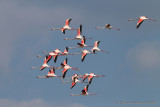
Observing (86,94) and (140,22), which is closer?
(140,22)

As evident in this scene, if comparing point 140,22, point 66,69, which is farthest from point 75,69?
point 140,22

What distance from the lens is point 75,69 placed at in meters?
195

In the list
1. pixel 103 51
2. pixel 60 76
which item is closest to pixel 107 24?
pixel 103 51

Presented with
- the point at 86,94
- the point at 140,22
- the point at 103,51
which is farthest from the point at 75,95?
the point at 140,22

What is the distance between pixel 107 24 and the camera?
194 meters

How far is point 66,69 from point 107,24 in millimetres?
22891

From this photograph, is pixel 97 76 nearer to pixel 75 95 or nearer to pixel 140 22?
pixel 75 95

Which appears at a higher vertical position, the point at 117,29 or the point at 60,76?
the point at 117,29

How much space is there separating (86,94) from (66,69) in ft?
39.1

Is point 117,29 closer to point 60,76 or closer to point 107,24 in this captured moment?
point 107,24

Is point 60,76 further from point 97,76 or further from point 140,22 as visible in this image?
point 140,22

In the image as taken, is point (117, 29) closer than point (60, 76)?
Yes

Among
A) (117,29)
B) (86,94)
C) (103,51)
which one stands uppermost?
(117,29)

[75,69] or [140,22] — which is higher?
[140,22]
